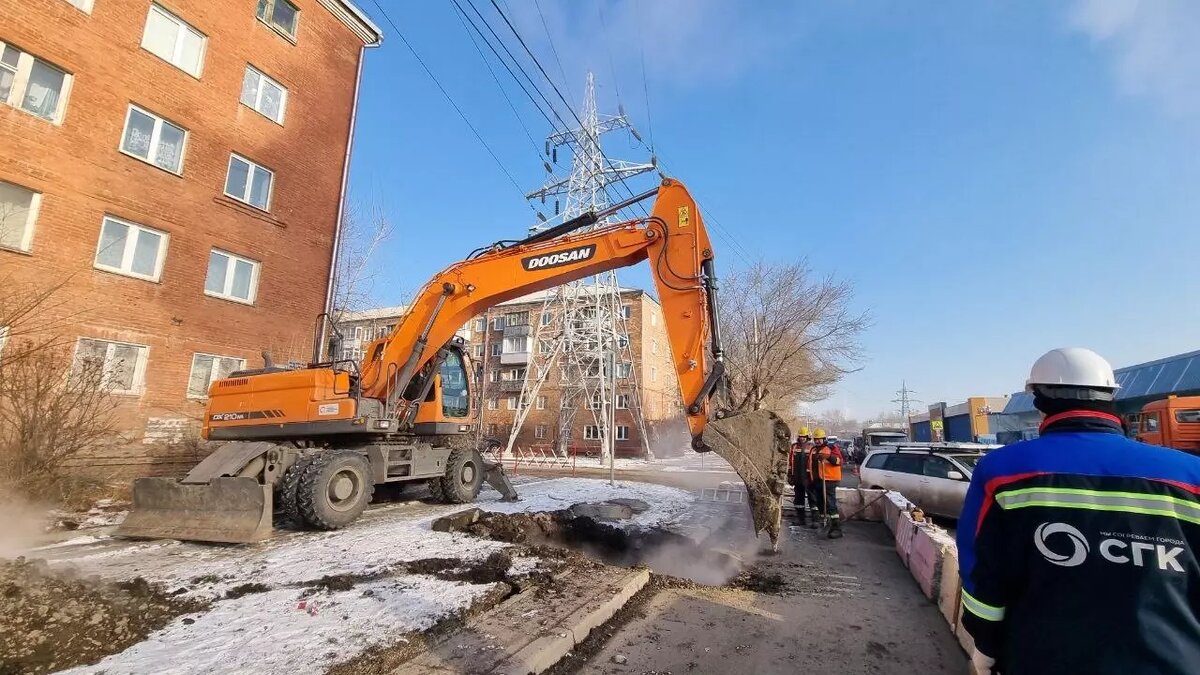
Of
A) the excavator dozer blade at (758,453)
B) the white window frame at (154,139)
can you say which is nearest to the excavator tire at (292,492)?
the excavator dozer blade at (758,453)

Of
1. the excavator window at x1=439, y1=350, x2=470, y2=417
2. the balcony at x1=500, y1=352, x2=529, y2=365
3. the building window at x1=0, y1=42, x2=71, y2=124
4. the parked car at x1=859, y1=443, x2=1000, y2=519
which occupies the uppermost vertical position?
the building window at x1=0, y1=42, x2=71, y2=124

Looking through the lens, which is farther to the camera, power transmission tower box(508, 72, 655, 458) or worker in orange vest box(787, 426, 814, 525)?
power transmission tower box(508, 72, 655, 458)

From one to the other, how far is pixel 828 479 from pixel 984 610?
26.2 feet

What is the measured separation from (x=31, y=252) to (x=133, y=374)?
114 inches

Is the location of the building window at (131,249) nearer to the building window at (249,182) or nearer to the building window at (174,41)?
the building window at (249,182)

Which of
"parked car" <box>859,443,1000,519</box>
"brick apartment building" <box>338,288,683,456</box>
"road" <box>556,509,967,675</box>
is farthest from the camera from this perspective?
"brick apartment building" <box>338,288,683,456</box>

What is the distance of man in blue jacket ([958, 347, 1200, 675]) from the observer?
1595 mm

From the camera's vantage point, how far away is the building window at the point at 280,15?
15141 mm

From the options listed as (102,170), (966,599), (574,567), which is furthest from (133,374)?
(966,599)

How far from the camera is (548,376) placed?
41156mm

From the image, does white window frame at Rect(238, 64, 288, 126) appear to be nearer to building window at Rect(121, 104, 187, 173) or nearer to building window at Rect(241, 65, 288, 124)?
building window at Rect(241, 65, 288, 124)

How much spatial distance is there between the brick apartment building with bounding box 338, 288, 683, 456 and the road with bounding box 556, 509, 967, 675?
29376 mm

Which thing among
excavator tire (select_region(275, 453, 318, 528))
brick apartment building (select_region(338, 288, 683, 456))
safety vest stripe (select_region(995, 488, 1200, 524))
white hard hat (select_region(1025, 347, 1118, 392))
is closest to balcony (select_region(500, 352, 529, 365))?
brick apartment building (select_region(338, 288, 683, 456))

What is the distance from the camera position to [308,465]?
7.95 meters
